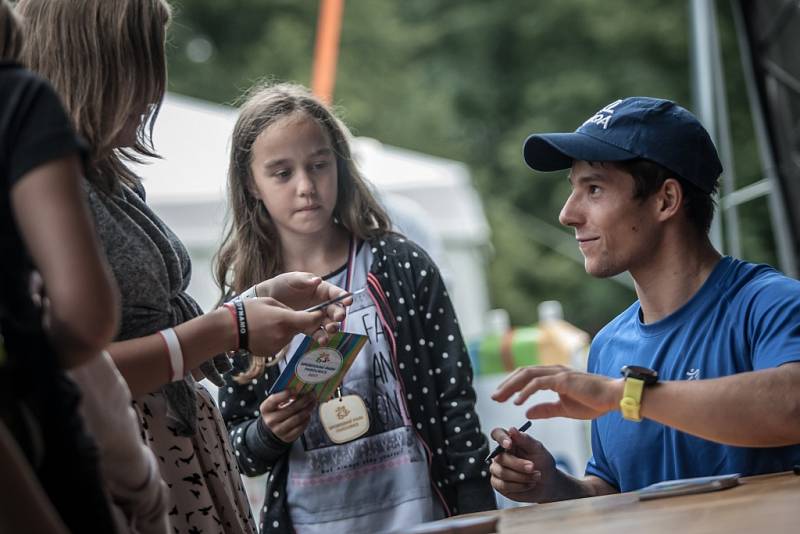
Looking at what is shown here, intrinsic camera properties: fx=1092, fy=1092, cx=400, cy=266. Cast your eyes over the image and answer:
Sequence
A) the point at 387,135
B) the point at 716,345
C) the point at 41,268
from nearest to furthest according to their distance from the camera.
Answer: the point at 41,268 < the point at 716,345 < the point at 387,135

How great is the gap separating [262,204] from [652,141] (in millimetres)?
1026

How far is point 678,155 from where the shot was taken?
2332 millimetres

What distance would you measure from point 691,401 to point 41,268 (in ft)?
3.80

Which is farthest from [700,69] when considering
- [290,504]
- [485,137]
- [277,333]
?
[485,137]

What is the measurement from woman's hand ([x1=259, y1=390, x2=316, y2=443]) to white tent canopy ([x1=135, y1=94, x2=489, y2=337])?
2168 millimetres

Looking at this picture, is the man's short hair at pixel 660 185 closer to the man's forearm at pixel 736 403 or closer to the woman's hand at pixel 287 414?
the man's forearm at pixel 736 403

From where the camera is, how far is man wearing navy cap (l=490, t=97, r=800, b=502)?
1.95 meters

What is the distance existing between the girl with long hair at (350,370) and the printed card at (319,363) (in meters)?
0.12

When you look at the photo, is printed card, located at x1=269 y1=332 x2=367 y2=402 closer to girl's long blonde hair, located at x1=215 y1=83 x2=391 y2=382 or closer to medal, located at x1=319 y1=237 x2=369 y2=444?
Result: medal, located at x1=319 y1=237 x2=369 y2=444

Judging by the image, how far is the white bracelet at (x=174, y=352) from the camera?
5.83ft

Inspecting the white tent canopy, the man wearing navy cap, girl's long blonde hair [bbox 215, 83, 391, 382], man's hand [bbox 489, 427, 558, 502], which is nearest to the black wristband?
the man wearing navy cap

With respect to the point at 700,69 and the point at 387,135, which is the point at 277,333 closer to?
the point at 700,69

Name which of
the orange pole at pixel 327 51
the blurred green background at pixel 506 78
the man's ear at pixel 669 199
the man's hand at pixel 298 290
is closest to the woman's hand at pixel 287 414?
the man's hand at pixel 298 290

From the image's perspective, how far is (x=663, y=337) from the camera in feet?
7.51
